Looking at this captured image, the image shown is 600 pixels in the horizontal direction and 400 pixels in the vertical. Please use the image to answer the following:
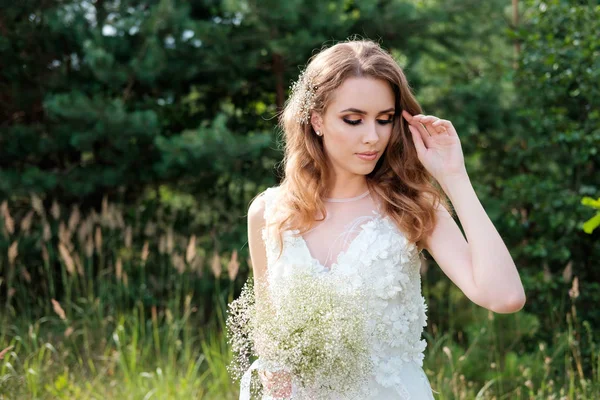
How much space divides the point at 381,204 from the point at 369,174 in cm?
15

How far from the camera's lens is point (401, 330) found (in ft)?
7.86

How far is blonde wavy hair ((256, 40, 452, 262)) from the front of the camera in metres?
2.41

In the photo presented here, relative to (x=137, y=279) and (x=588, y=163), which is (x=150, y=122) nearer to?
(x=137, y=279)

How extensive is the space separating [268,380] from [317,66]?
3.95ft

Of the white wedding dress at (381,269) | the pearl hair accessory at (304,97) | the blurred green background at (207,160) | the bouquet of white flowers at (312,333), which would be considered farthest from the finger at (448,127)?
the blurred green background at (207,160)

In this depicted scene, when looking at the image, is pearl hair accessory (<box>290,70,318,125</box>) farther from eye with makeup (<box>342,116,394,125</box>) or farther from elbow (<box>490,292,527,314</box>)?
elbow (<box>490,292,527,314</box>)

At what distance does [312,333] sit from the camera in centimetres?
171

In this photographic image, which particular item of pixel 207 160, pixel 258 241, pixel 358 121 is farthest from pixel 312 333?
pixel 207 160

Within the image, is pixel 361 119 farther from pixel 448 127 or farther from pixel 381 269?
pixel 381 269

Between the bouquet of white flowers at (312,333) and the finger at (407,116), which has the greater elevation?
the finger at (407,116)

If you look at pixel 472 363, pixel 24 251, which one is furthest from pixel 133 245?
pixel 472 363

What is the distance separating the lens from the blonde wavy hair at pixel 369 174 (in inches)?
94.9

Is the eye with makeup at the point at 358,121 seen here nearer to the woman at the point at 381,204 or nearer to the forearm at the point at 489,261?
the woman at the point at 381,204

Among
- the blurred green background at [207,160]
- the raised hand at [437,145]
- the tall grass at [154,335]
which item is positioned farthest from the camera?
the blurred green background at [207,160]
